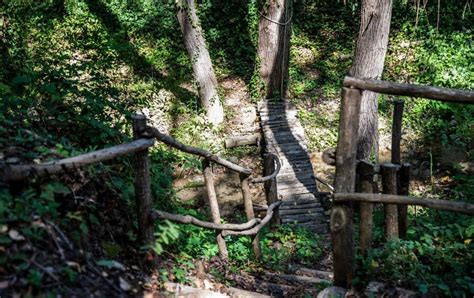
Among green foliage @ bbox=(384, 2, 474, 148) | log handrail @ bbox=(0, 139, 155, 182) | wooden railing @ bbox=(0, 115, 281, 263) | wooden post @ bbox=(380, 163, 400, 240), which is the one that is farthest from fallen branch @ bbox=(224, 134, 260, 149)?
log handrail @ bbox=(0, 139, 155, 182)

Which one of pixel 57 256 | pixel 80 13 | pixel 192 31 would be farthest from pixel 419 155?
pixel 80 13

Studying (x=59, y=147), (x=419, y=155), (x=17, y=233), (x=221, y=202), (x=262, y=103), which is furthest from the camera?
(x=262, y=103)

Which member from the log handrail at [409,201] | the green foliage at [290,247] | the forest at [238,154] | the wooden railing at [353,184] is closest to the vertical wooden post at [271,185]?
the forest at [238,154]

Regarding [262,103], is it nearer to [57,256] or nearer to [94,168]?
[94,168]

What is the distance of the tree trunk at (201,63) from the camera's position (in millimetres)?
10586

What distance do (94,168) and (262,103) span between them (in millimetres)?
7907

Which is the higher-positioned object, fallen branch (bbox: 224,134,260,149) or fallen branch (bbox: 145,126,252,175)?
fallen branch (bbox: 145,126,252,175)

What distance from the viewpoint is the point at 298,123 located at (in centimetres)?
1032

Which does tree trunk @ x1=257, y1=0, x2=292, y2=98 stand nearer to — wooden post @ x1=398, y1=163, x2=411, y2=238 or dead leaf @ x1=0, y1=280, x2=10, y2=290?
wooden post @ x1=398, y1=163, x2=411, y2=238

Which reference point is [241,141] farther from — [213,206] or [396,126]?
[213,206]

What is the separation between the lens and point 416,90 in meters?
3.24

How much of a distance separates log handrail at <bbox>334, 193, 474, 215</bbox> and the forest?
0.01m

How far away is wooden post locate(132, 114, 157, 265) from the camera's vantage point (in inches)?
139

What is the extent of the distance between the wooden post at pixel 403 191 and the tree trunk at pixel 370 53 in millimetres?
2966
